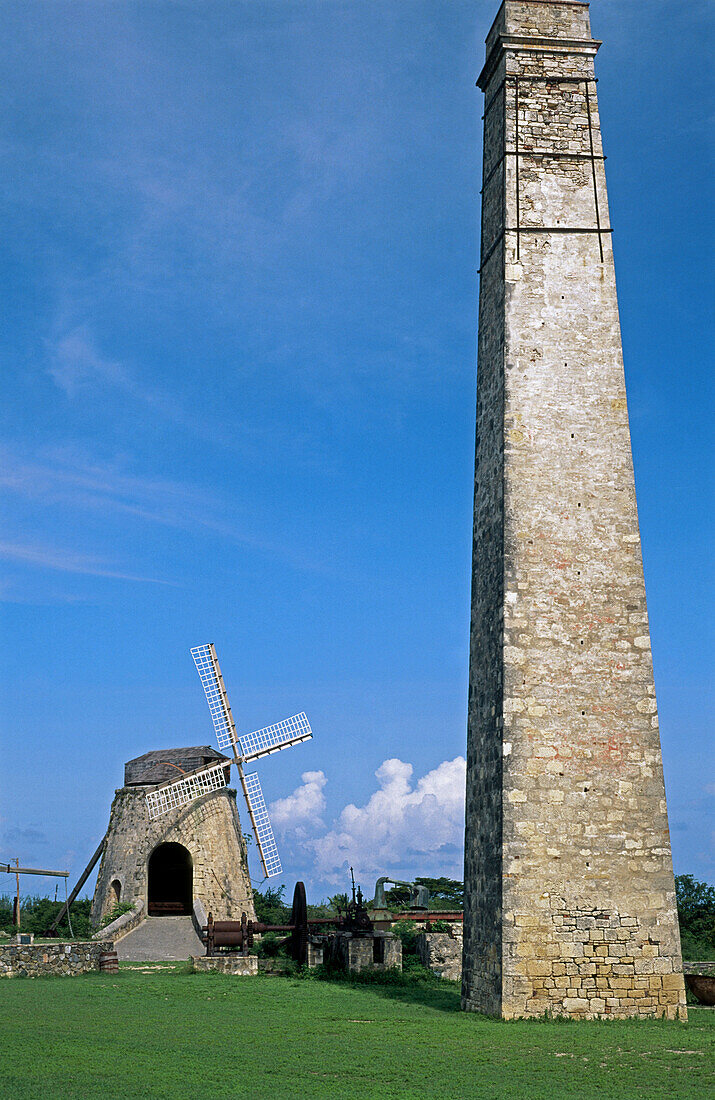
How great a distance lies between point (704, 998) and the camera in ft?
44.1

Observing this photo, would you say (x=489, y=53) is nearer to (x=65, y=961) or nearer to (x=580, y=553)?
(x=580, y=553)

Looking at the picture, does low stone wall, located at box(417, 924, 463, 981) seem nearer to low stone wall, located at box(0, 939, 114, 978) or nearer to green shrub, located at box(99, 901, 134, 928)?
low stone wall, located at box(0, 939, 114, 978)

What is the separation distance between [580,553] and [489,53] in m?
9.07

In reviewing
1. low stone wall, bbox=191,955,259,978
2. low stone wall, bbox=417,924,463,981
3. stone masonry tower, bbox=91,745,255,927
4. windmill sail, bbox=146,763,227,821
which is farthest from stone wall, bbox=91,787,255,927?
low stone wall, bbox=417,924,463,981

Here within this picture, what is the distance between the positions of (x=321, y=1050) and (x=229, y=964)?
9702 millimetres

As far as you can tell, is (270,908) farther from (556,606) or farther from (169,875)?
(556,606)

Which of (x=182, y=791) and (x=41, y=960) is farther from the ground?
(x=182, y=791)

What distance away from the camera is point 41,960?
17531 mm

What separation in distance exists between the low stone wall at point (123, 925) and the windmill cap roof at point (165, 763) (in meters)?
3.52

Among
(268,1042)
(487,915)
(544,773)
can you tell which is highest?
(544,773)

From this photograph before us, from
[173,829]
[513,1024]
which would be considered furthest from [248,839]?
[513,1024]

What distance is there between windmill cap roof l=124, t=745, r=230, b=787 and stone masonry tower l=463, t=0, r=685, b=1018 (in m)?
14.2

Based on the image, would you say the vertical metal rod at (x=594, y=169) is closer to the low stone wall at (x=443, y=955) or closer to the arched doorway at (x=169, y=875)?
the low stone wall at (x=443, y=955)

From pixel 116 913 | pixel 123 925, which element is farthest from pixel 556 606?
pixel 116 913
